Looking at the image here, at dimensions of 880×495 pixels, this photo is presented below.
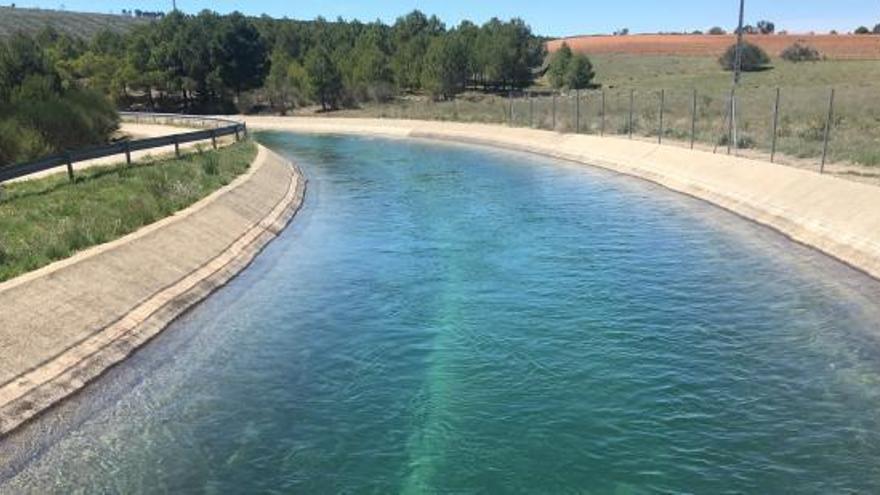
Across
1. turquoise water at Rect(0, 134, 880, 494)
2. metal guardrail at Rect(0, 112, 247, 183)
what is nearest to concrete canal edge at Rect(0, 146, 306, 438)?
turquoise water at Rect(0, 134, 880, 494)

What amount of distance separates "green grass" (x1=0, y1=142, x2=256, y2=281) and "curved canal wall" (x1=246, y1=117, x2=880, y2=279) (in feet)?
68.1

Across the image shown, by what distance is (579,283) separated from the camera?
2344 centimetres

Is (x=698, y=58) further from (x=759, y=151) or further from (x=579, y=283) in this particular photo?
(x=579, y=283)

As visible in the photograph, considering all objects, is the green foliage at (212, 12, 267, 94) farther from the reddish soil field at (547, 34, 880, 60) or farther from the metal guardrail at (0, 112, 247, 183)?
the reddish soil field at (547, 34, 880, 60)

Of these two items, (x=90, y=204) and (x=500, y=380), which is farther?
(x=90, y=204)

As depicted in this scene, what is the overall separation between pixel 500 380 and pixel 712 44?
510ft

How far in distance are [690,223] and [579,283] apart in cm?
1068

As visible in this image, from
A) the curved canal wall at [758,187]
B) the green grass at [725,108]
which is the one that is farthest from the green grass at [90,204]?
the green grass at [725,108]

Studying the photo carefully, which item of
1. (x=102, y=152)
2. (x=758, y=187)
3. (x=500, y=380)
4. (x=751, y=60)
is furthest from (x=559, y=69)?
(x=500, y=380)

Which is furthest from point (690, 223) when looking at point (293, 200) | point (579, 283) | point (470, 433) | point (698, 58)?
point (698, 58)

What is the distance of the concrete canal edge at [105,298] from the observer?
15383mm

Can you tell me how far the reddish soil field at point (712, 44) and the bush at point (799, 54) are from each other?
3745mm

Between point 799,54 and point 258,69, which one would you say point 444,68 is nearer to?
point 258,69

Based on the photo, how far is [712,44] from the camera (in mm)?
157875
